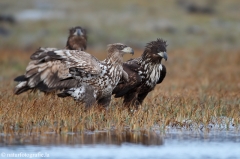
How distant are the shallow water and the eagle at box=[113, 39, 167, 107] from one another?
4.96 ft

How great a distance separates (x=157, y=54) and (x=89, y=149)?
324 cm

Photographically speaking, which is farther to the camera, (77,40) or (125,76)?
(77,40)

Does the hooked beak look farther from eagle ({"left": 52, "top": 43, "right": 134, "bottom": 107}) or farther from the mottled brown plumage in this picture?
the mottled brown plumage

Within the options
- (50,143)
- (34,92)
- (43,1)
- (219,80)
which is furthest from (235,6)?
(50,143)

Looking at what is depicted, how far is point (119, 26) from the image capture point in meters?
36.3

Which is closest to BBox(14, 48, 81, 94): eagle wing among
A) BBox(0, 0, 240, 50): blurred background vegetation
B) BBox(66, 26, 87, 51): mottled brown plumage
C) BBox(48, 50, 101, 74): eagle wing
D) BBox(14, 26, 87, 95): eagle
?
BBox(14, 26, 87, 95): eagle

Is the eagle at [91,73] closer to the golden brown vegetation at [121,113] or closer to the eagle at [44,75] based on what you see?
the eagle at [44,75]

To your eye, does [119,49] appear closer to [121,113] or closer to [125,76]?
[125,76]

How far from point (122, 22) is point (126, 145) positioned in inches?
1151

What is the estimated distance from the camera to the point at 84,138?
9102 mm

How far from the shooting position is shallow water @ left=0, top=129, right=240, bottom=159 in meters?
8.10

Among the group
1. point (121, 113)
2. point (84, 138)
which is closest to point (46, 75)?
point (121, 113)

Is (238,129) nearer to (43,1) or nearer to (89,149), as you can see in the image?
(89,149)

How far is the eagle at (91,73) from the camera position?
33.5ft
